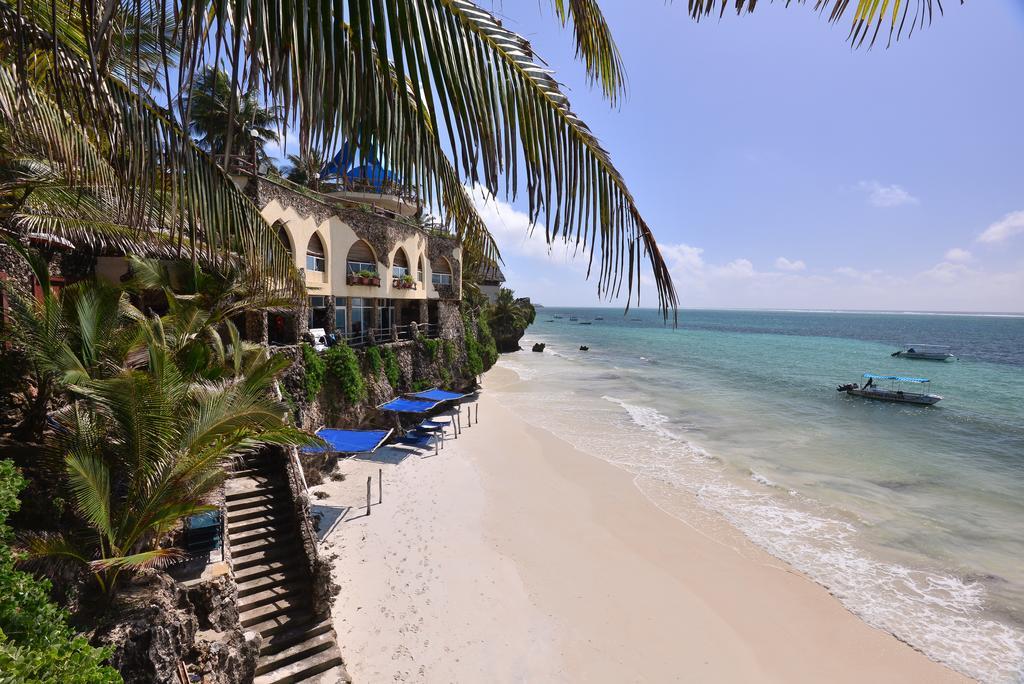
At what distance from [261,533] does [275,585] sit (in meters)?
1.13

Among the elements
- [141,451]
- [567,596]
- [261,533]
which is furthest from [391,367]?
[141,451]

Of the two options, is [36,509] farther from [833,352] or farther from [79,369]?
[833,352]

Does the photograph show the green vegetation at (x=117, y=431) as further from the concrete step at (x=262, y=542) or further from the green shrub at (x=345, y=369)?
the green shrub at (x=345, y=369)

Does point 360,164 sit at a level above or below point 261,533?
above

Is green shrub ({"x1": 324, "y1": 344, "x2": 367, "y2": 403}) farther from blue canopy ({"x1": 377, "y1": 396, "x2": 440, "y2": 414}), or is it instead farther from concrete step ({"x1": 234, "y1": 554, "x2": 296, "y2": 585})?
concrete step ({"x1": 234, "y1": 554, "x2": 296, "y2": 585})

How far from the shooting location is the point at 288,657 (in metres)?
8.16

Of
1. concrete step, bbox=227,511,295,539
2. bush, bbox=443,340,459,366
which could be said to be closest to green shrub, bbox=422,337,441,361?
bush, bbox=443,340,459,366

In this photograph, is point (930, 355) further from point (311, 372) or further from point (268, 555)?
point (268, 555)

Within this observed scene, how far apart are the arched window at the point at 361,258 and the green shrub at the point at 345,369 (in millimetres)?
5079

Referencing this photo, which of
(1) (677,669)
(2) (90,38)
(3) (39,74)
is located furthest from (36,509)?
(1) (677,669)

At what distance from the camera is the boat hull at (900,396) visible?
35.6 metres

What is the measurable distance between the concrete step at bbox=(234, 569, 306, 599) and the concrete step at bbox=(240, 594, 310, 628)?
0.31 metres

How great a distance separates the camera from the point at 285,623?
857 cm

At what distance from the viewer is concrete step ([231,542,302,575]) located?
9.12 metres
